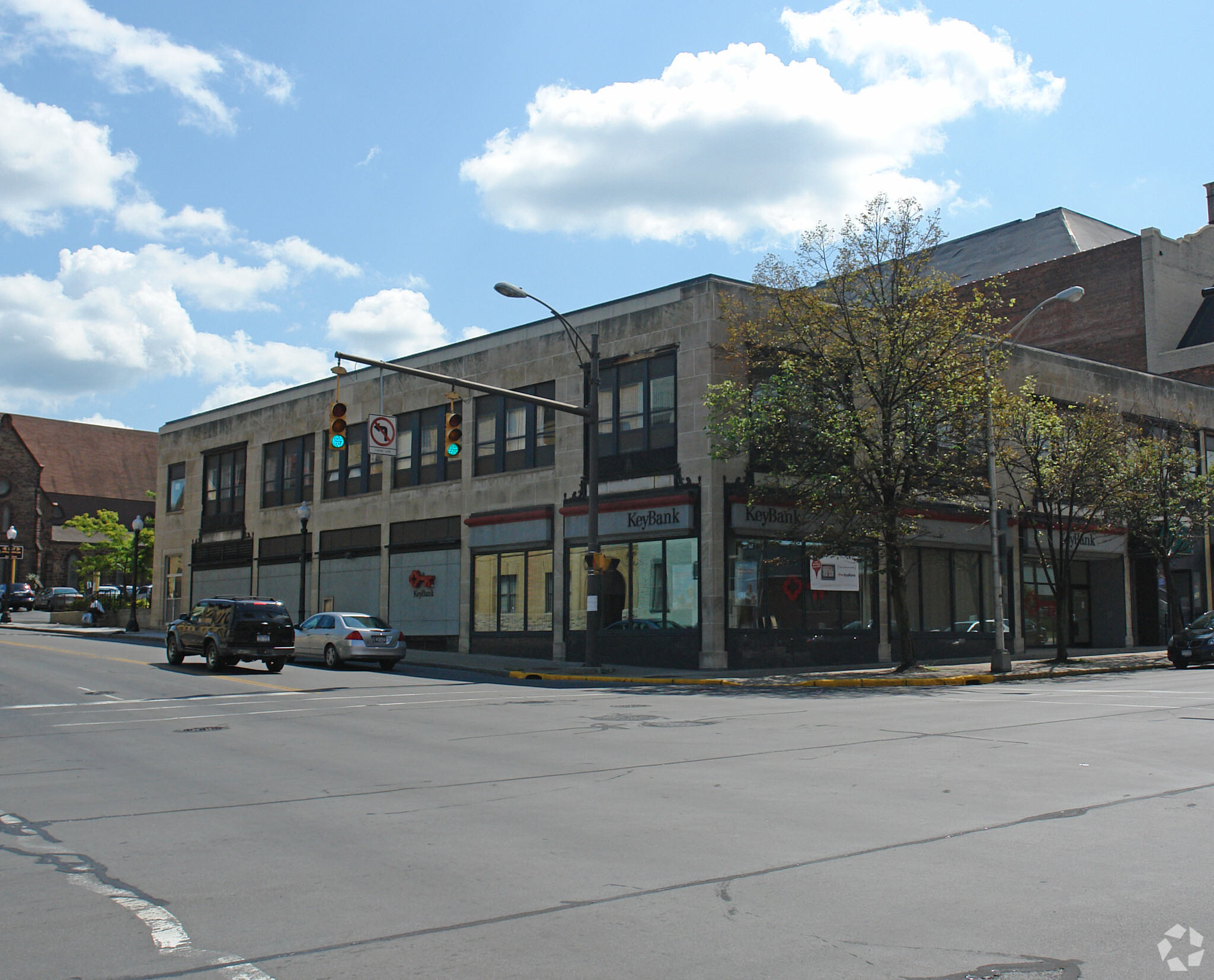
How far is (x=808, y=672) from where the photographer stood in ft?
88.4

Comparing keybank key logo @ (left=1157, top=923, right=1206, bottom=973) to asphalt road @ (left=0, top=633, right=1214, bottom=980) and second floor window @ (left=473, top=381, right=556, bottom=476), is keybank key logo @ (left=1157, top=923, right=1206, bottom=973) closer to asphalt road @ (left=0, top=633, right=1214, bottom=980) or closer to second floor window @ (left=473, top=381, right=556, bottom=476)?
asphalt road @ (left=0, top=633, right=1214, bottom=980)

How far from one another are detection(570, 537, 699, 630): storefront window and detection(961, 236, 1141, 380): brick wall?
1109 inches

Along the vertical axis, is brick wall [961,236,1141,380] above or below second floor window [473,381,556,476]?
above

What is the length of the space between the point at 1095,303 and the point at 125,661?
44.1 meters

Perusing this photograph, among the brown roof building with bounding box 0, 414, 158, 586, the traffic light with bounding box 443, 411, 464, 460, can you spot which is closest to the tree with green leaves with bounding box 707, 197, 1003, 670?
the traffic light with bounding box 443, 411, 464, 460

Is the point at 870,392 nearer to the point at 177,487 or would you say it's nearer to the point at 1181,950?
the point at 1181,950

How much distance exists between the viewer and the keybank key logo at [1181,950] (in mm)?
4945

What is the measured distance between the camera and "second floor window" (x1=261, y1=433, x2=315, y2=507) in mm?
42719

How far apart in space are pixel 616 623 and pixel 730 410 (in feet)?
22.8

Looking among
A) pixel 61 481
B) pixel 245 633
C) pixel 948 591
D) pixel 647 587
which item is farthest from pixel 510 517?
pixel 61 481

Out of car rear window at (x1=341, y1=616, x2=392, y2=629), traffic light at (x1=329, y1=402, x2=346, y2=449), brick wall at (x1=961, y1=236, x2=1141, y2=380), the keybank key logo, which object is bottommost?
the keybank key logo

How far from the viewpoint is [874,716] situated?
16.2 m

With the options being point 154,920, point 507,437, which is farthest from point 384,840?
point 507,437

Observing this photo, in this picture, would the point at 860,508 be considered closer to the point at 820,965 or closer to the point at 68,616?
the point at 820,965
